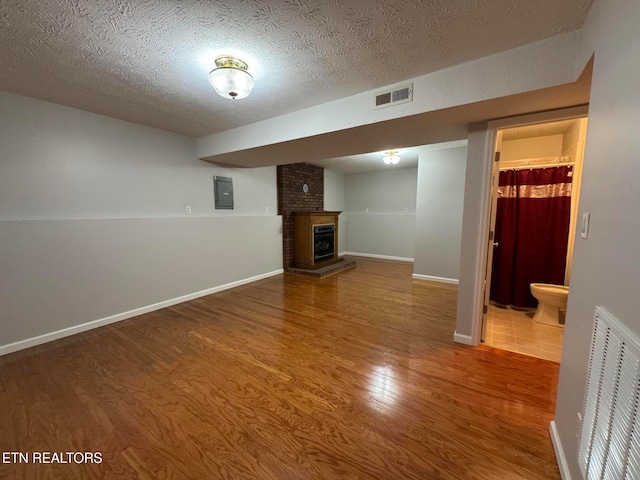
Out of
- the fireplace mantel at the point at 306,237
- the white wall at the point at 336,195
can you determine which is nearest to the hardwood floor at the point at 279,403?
the fireplace mantel at the point at 306,237

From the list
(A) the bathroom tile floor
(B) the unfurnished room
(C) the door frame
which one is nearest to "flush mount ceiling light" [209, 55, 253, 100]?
(B) the unfurnished room

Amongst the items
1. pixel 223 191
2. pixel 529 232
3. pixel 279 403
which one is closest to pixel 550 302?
pixel 529 232

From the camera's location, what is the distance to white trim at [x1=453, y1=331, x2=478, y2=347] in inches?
92.1

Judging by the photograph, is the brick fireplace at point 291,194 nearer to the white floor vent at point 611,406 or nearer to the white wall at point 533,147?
the white wall at point 533,147

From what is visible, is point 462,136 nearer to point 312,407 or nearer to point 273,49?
point 273,49

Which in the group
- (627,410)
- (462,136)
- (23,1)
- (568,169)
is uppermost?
(23,1)

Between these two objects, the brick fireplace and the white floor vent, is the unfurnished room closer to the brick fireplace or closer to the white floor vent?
the white floor vent

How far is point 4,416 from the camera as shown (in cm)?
155

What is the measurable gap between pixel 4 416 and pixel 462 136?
4.12 m

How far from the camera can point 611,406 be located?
0.77m

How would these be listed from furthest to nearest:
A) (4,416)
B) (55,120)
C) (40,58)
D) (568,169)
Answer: (568,169), (55,120), (40,58), (4,416)

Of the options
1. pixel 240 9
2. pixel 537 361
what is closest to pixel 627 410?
pixel 537 361

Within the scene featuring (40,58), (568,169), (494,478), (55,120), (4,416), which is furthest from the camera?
(568,169)

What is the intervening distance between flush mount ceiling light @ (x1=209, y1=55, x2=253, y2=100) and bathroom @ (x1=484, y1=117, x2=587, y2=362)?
2653 millimetres
